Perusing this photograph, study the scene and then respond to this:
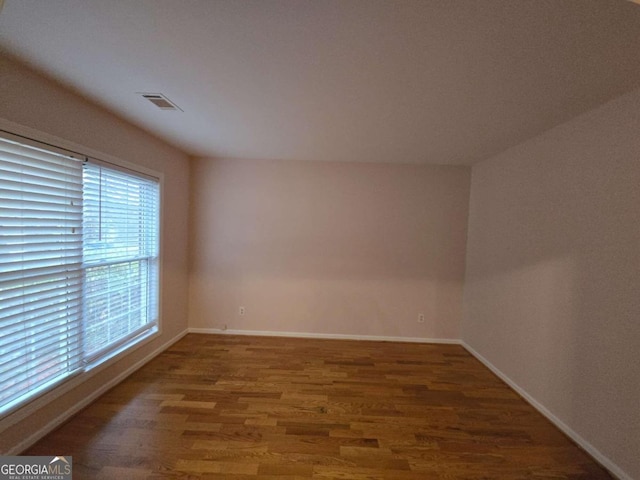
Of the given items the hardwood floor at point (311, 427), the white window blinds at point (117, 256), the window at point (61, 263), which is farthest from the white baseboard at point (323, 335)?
the window at point (61, 263)

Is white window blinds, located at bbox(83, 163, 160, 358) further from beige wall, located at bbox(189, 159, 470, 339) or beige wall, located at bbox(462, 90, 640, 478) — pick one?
beige wall, located at bbox(462, 90, 640, 478)

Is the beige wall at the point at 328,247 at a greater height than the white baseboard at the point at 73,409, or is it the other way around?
the beige wall at the point at 328,247

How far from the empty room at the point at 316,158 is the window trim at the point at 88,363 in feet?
0.05

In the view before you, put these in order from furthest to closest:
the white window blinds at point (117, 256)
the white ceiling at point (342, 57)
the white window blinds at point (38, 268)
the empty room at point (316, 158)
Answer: the white window blinds at point (117, 256)
the white window blinds at point (38, 268)
the empty room at point (316, 158)
the white ceiling at point (342, 57)

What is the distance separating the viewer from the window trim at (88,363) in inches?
59.9

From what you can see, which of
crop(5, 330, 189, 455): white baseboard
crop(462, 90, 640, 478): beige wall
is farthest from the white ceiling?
crop(5, 330, 189, 455): white baseboard

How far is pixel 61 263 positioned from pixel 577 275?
378 cm

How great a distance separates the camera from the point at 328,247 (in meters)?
3.55

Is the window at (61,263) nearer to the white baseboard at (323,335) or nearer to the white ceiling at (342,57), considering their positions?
the white ceiling at (342,57)

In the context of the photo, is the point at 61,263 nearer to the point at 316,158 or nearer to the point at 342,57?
the point at 342,57

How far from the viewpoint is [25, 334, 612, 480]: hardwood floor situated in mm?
1612

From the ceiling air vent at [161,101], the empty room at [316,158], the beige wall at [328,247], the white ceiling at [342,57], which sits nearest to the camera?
the white ceiling at [342,57]

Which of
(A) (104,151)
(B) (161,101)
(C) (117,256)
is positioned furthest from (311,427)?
(A) (104,151)

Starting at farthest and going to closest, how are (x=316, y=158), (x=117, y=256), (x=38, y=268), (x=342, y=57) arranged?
(x=316, y=158), (x=117, y=256), (x=38, y=268), (x=342, y=57)
